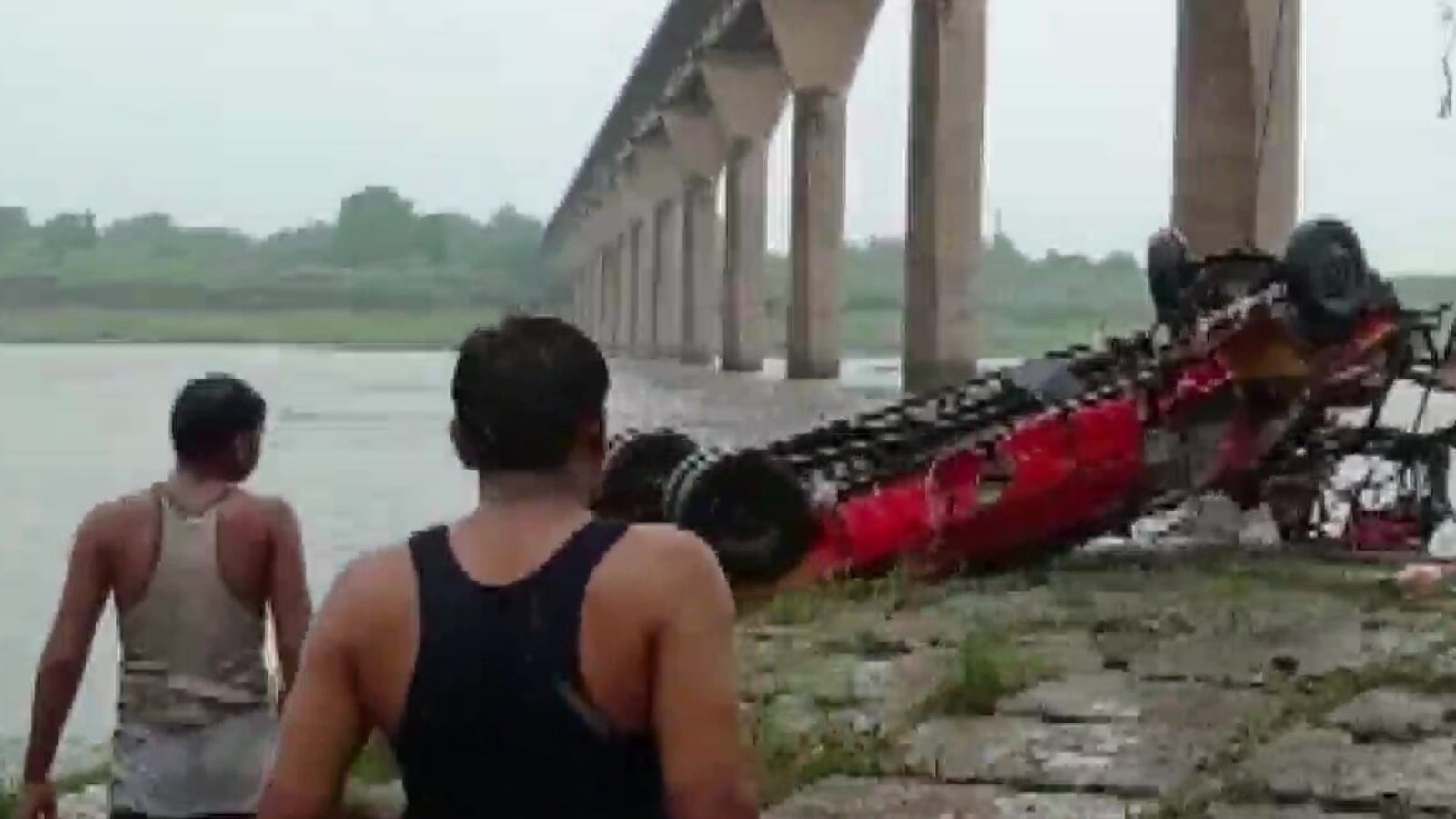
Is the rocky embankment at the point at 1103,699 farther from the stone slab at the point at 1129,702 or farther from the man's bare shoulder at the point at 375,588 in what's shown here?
the man's bare shoulder at the point at 375,588

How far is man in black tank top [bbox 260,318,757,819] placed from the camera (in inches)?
122

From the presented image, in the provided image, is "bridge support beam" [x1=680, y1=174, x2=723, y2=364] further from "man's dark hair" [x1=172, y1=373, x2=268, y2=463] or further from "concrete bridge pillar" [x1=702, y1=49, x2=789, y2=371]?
"man's dark hair" [x1=172, y1=373, x2=268, y2=463]

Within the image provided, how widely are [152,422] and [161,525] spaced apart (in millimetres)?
45109

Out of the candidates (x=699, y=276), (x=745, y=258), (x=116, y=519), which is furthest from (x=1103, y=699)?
(x=699, y=276)

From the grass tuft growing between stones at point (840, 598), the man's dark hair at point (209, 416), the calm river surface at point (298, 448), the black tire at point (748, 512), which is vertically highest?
the man's dark hair at point (209, 416)

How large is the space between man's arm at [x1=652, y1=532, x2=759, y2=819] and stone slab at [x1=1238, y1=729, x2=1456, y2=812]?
3453 mm

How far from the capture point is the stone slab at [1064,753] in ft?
22.0

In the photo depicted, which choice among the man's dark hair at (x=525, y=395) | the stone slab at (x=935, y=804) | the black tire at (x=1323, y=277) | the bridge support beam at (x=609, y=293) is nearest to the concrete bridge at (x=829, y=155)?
the black tire at (x=1323, y=277)

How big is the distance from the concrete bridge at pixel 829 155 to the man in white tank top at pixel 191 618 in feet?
44.9

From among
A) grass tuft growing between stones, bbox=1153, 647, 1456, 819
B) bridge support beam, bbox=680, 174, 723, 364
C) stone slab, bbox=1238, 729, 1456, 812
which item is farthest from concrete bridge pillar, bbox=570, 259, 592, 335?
stone slab, bbox=1238, 729, 1456, 812

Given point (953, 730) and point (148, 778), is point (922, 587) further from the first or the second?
point (148, 778)

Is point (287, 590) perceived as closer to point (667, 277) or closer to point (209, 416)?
Answer: point (209, 416)

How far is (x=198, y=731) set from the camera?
16.9ft

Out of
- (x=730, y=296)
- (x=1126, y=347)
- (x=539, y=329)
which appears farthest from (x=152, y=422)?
(x=539, y=329)
